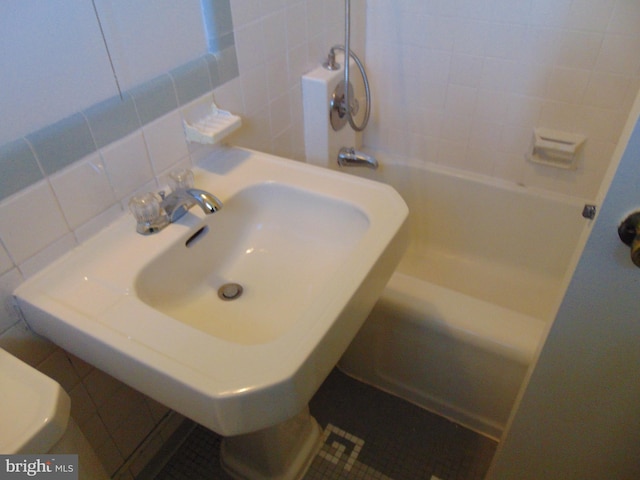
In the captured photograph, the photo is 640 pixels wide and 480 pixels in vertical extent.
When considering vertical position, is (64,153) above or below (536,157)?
above

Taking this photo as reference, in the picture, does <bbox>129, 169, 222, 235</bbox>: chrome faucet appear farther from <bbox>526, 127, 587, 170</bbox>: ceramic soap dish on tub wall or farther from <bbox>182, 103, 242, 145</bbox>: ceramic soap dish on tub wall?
<bbox>526, 127, 587, 170</bbox>: ceramic soap dish on tub wall

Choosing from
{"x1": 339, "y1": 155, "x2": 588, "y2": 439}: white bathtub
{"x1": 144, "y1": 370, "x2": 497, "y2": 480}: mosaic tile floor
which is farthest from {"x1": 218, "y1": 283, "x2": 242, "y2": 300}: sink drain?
{"x1": 144, "y1": 370, "x2": 497, "y2": 480}: mosaic tile floor

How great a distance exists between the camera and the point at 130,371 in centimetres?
70

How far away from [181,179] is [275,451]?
0.70m

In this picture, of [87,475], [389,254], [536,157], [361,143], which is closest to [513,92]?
[536,157]

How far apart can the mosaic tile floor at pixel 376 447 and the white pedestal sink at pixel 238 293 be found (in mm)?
121

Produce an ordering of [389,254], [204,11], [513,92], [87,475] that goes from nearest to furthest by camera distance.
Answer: [87,475] → [389,254] → [204,11] → [513,92]

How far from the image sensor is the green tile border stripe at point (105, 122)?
73 cm

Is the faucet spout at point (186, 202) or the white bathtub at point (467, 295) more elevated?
the faucet spout at point (186, 202)

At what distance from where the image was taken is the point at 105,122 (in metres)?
0.84

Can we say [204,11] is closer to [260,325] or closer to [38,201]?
[38,201]

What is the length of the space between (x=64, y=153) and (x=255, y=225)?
415mm

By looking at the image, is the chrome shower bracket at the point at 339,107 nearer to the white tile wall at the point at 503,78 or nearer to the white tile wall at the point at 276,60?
the white tile wall at the point at 276,60

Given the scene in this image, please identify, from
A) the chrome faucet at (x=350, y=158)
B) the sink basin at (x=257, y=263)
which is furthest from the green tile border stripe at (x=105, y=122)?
the chrome faucet at (x=350, y=158)
